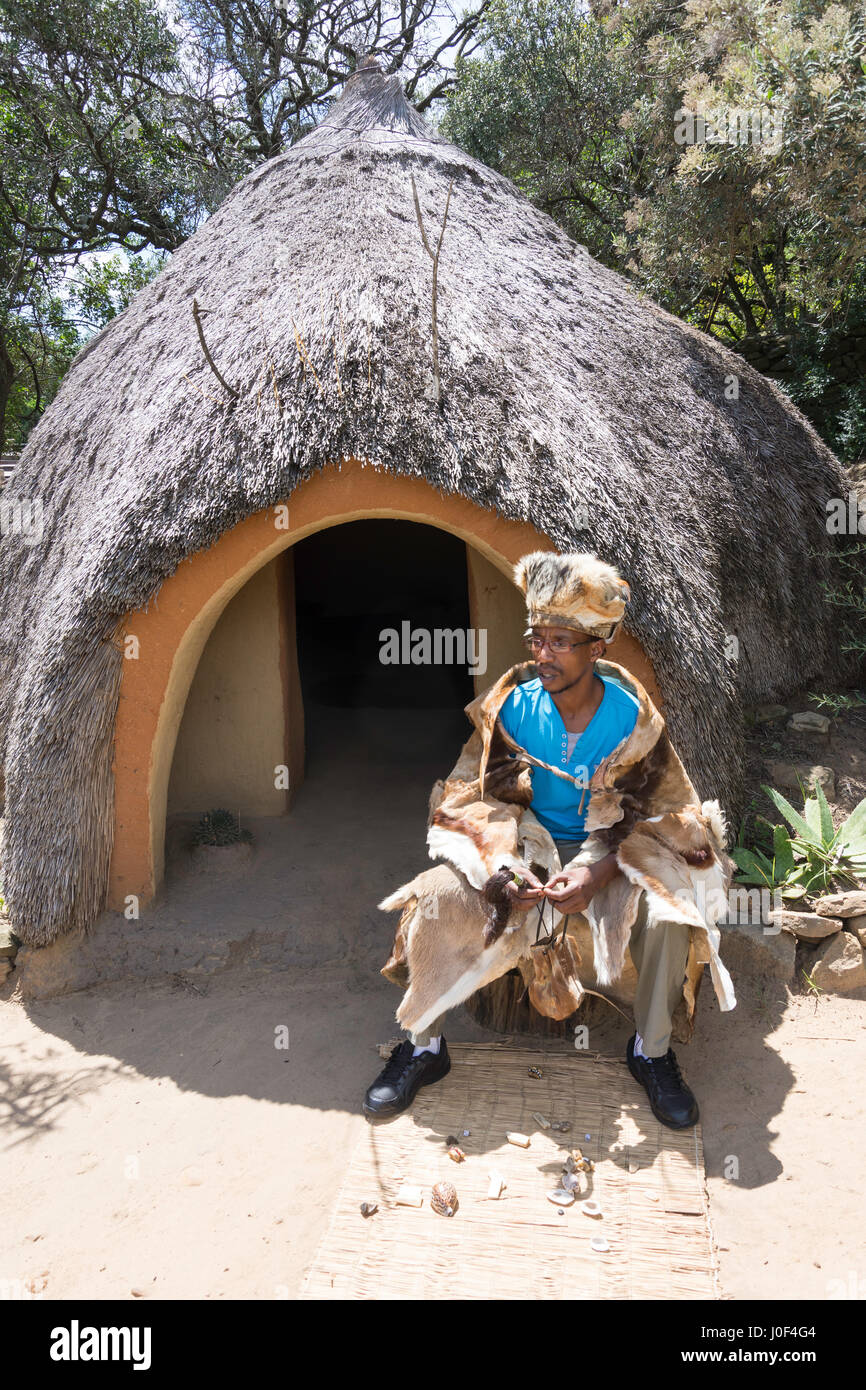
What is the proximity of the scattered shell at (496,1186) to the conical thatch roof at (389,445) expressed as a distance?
180cm

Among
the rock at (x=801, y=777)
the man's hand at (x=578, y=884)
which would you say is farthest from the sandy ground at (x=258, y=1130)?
the rock at (x=801, y=777)

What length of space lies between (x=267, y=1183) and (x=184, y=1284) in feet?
1.37

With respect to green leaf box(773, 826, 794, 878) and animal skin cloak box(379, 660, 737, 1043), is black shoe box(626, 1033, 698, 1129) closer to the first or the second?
animal skin cloak box(379, 660, 737, 1043)

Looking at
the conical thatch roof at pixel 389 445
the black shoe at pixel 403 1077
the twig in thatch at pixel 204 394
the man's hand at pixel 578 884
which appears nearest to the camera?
the man's hand at pixel 578 884

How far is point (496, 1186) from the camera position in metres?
2.65

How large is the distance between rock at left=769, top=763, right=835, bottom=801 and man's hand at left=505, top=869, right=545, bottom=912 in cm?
221

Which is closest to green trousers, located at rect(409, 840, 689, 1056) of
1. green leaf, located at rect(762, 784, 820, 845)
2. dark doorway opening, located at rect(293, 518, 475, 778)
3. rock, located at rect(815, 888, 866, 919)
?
rock, located at rect(815, 888, 866, 919)

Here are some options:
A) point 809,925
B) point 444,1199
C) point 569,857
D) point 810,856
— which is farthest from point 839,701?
point 444,1199

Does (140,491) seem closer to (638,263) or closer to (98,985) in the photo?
(98,985)

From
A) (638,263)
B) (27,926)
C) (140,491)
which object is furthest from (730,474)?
(27,926)

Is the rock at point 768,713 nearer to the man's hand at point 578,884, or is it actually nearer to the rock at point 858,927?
the rock at point 858,927

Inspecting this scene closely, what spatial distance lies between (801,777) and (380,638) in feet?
15.0

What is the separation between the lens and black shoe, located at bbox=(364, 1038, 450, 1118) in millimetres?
3000

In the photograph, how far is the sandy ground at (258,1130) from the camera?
251 centimetres
